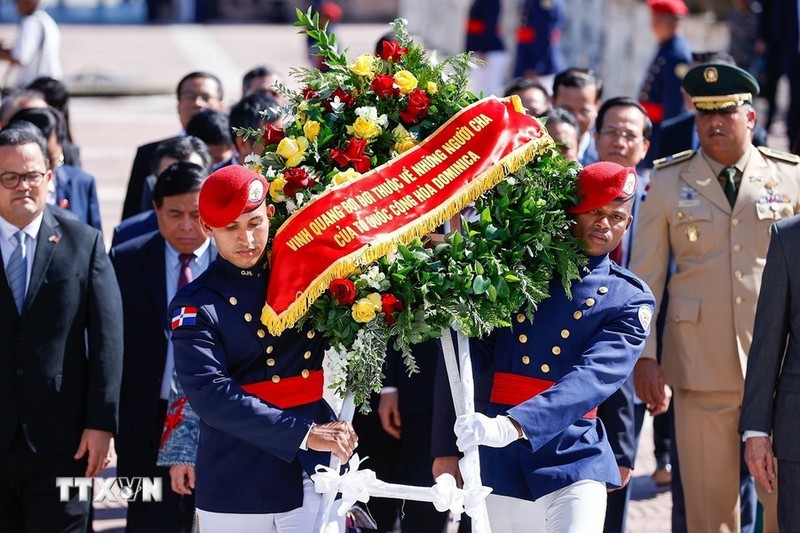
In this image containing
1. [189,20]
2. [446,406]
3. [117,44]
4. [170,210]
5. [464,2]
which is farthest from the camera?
[189,20]

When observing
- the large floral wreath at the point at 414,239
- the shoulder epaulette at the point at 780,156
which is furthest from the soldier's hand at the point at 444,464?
the shoulder epaulette at the point at 780,156

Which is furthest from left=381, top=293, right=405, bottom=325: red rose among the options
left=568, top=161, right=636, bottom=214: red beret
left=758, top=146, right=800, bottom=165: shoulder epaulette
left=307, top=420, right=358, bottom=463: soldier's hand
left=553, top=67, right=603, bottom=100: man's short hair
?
left=553, top=67, right=603, bottom=100: man's short hair

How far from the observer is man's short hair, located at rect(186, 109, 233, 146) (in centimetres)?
746

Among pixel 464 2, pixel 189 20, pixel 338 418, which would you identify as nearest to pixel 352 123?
pixel 338 418

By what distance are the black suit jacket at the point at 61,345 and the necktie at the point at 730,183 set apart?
2.83 metres

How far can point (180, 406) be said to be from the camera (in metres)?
5.57

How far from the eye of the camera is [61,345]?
5.52 meters

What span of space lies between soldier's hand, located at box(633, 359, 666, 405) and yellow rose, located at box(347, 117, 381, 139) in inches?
77.6

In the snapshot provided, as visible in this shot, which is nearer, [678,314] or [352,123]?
[352,123]

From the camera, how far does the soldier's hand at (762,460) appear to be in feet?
15.9

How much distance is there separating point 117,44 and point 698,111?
86.8 feet

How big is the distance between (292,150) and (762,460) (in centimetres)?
208

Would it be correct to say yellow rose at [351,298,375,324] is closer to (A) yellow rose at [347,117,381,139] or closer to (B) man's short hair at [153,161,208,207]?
(A) yellow rose at [347,117,381,139]

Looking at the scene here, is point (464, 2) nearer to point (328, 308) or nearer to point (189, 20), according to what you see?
point (189, 20)
